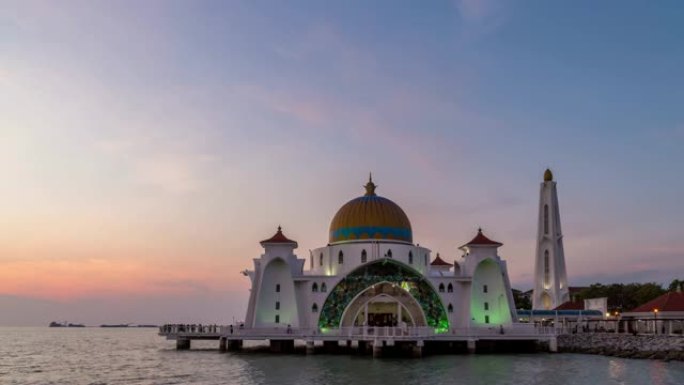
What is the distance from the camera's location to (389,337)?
41812 mm

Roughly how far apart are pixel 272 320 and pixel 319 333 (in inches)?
244

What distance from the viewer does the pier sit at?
42406 mm

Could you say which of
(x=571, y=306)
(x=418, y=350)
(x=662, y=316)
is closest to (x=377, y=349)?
(x=418, y=350)

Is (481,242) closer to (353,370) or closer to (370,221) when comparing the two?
(370,221)

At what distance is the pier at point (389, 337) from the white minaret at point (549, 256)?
25.7 meters

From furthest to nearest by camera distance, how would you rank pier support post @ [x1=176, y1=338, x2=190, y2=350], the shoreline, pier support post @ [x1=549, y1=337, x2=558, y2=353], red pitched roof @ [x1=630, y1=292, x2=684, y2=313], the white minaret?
the white minaret
pier support post @ [x1=176, y1=338, x2=190, y2=350]
red pitched roof @ [x1=630, y1=292, x2=684, y2=313]
pier support post @ [x1=549, y1=337, x2=558, y2=353]
the shoreline

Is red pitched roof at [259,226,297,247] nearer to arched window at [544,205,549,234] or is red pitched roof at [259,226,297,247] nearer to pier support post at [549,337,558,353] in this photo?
pier support post at [549,337,558,353]

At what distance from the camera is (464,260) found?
52.6 m

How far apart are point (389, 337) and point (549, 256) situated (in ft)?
128

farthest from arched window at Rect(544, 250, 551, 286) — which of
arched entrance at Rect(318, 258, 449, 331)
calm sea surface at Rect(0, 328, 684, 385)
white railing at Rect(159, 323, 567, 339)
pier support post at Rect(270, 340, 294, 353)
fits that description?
pier support post at Rect(270, 340, 294, 353)

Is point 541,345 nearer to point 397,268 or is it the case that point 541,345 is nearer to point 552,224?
point 397,268

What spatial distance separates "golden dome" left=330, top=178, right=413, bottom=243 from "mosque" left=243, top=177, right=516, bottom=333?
0.08 metres

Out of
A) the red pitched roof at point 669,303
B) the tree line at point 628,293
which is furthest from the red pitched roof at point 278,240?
the tree line at point 628,293

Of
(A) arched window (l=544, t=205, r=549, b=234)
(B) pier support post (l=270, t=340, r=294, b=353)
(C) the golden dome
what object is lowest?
(B) pier support post (l=270, t=340, r=294, b=353)
